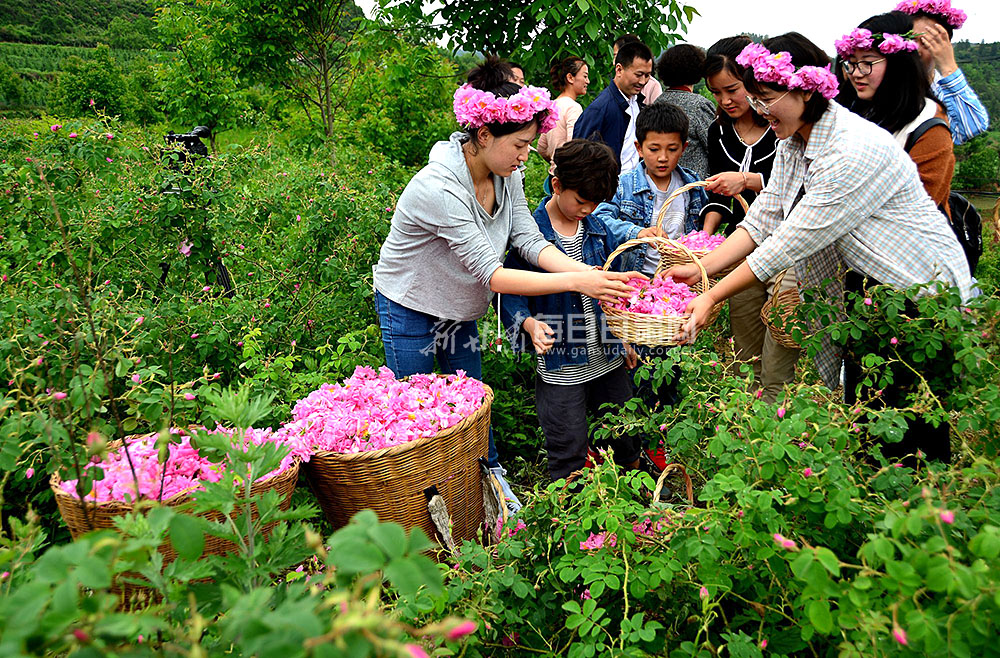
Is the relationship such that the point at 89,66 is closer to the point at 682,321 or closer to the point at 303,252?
the point at 303,252

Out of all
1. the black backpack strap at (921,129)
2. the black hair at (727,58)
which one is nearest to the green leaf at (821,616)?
the black backpack strap at (921,129)

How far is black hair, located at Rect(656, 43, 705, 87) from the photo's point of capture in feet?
13.1

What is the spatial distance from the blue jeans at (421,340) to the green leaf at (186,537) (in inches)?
73.1

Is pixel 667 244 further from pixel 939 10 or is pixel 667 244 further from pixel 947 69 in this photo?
pixel 939 10

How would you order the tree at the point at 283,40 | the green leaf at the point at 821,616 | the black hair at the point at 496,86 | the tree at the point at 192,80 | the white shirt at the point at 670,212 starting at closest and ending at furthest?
the green leaf at the point at 821,616 < the black hair at the point at 496,86 < the white shirt at the point at 670,212 < the tree at the point at 283,40 < the tree at the point at 192,80

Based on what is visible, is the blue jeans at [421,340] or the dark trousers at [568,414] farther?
the dark trousers at [568,414]

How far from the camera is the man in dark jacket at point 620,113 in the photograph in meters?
4.09

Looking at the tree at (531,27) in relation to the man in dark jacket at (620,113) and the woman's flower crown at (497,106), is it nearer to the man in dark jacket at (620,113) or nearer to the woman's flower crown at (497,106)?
the man in dark jacket at (620,113)

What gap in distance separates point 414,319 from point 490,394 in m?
0.47

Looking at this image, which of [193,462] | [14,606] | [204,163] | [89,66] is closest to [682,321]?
[193,462]

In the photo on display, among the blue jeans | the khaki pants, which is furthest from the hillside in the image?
the khaki pants

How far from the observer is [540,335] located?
104 inches

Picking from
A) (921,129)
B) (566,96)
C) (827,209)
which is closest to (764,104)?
(827,209)

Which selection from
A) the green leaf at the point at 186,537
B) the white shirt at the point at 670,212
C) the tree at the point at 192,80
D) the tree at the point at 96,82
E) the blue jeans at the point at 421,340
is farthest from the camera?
the tree at the point at 96,82
